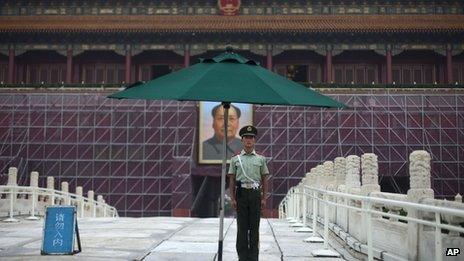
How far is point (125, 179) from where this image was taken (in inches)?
1103

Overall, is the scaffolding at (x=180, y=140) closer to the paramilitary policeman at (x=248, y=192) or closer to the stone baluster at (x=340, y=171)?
the stone baluster at (x=340, y=171)

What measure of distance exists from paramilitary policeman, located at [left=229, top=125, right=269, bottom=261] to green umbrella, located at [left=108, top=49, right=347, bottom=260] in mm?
578

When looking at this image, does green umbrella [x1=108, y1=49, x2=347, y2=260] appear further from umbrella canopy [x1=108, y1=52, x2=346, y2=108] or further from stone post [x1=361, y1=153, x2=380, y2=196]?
stone post [x1=361, y1=153, x2=380, y2=196]

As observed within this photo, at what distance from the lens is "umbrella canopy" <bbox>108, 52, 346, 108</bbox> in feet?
19.5

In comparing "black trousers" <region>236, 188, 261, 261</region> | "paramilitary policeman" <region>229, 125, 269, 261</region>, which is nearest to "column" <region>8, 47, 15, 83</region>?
"paramilitary policeman" <region>229, 125, 269, 261</region>

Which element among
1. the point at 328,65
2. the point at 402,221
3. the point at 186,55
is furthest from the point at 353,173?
the point at 186,55

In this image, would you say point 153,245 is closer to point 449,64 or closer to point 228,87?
point 228,87

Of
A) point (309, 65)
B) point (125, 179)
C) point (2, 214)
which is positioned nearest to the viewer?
point (2, 214)

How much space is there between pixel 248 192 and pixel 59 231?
114 inches

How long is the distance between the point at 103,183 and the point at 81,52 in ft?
35.2

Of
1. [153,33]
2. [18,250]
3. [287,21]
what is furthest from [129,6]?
[18,250]

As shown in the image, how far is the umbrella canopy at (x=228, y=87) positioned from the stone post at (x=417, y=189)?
116cm

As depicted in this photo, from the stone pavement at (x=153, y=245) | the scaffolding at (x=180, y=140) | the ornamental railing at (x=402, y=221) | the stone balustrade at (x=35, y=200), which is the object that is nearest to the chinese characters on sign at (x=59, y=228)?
the stone pavement at (x=153, y=245)

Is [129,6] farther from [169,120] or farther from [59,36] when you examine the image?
[169,120]
